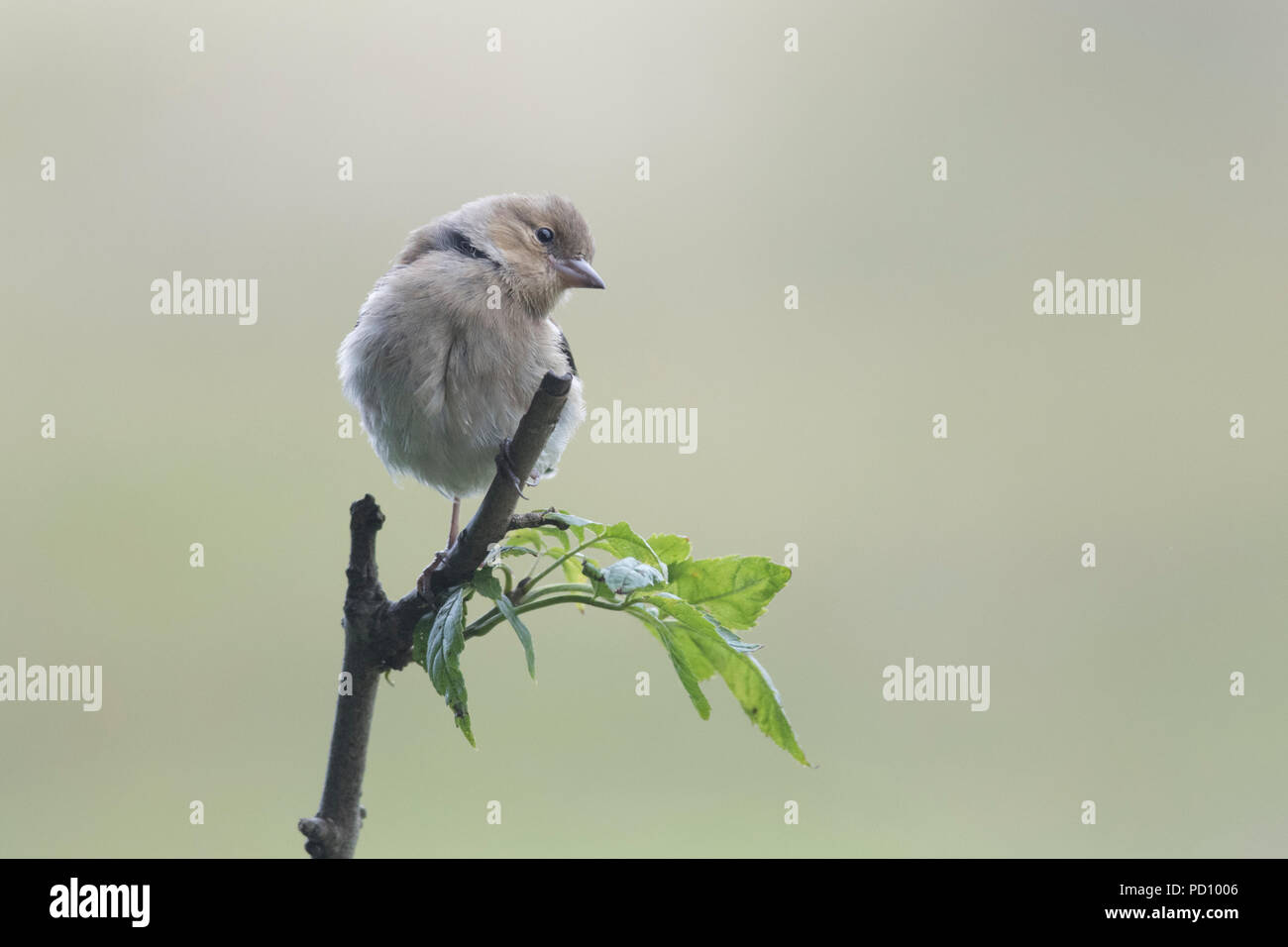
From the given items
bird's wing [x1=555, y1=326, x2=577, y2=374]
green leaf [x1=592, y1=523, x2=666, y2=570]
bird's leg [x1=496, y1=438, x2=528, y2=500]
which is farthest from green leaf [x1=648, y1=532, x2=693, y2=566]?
bird's wing [x1=555, y1=326, x2=577, y2=374]

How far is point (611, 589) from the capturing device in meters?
1.72

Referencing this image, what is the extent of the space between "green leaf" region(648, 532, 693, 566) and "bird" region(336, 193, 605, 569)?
0.94 m

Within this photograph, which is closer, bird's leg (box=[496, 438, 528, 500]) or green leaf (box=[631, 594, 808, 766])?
green leaf (box=[631, 594, 808, 766])

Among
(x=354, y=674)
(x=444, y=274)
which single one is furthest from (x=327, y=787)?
(x=444, y=274)

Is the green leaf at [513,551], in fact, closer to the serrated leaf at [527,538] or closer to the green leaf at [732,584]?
the serrated leaf at [527,538]

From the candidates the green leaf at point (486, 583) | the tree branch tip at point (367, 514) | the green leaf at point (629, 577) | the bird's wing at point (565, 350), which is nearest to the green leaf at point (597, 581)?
the green leaf at point (629, 577)

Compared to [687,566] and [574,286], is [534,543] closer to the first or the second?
[687,566]

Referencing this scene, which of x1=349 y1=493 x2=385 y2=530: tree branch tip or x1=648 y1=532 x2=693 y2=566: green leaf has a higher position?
x1=349 y1=493 x2=385 y2=530: tree branch tip

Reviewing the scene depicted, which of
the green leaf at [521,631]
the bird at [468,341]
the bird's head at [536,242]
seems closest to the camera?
the green leaf at [521,631]

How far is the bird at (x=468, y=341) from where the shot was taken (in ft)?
9.52

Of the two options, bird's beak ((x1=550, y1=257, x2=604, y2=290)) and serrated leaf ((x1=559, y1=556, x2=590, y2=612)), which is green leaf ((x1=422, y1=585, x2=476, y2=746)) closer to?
serrated leaf ((x1=559, y1=556, x2=590, y2=612))

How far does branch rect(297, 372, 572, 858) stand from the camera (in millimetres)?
1918

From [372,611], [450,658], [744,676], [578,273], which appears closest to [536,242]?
[578,273]

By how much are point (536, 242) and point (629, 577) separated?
174cm
